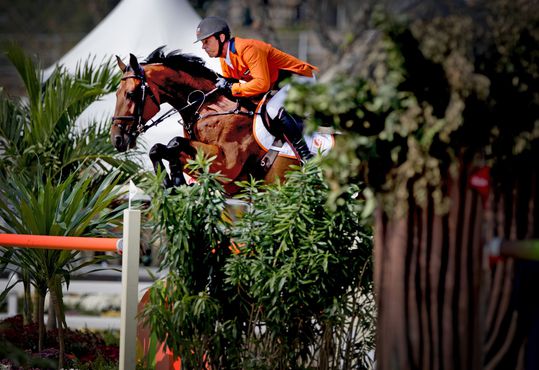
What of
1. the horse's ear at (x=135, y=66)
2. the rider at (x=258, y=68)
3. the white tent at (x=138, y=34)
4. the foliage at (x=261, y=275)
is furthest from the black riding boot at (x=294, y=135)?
the white tent at (x=138, y=34)

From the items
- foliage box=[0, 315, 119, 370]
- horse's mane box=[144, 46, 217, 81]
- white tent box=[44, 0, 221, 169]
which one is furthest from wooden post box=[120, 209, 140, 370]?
white tent box=[44, 0, 221, 169]

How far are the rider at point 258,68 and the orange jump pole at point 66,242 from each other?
6.57ft

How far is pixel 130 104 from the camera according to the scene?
21.2ft

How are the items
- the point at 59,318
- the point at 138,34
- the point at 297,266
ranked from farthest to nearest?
the point at 138,34
the point at 59,318
the point at 297,266

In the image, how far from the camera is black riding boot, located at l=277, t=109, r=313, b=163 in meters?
6.24

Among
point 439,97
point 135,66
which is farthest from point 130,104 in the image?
point 439,97

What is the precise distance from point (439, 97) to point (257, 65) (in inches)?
135

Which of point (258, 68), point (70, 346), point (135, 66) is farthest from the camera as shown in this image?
point (135, 66)

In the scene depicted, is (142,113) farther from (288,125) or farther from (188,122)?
(288,125)

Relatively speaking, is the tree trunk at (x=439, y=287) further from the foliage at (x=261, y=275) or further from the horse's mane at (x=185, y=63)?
the horse's mane at (x=185, y=63)

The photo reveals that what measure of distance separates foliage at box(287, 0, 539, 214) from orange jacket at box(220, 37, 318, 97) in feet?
10.5

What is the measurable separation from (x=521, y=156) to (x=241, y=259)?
186 centimetres

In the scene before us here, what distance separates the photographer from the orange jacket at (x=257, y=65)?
20.4 feet

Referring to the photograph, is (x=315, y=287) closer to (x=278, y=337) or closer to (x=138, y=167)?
(x=278, y=337)
